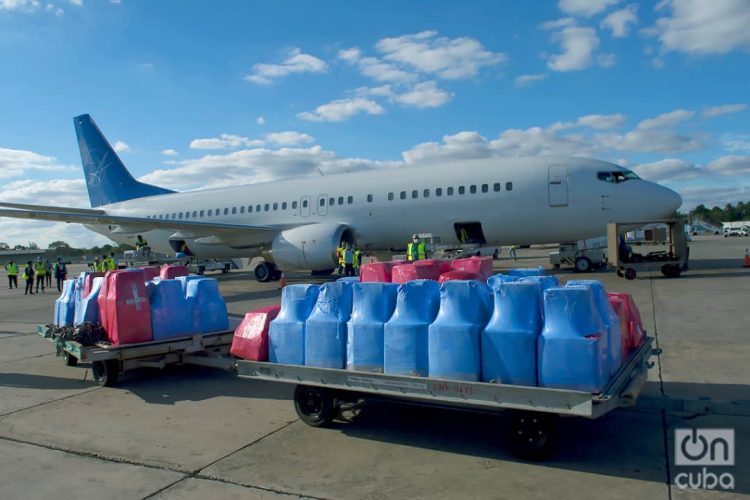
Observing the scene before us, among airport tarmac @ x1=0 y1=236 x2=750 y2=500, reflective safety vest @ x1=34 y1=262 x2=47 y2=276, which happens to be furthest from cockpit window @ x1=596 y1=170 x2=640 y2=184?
Answer: reflective safety vest @ x1=34 y1=262 x2=47 y2=276

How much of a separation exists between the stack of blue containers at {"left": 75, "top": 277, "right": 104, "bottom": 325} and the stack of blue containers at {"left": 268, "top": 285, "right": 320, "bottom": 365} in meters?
3.40

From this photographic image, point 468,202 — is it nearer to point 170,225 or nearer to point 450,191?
point 450,191

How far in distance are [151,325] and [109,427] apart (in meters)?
1.86

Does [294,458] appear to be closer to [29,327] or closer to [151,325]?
[151,325]

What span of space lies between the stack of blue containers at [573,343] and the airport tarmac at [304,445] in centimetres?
65

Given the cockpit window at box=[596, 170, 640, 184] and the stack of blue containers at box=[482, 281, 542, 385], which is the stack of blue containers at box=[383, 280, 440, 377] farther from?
the cockpit window at box=[596, 170, 640, 184]

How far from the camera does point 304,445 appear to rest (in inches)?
183

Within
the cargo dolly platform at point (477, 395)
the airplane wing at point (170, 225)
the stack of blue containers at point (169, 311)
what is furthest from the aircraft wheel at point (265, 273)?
the cargo dolly platform at point (477, 395)

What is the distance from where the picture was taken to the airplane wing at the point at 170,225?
18.1m

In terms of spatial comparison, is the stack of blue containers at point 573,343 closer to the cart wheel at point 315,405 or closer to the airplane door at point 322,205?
the cart wheel at point 315,405

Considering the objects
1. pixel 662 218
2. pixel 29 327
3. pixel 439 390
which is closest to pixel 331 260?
pixel 29 327

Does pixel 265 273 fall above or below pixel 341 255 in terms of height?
below

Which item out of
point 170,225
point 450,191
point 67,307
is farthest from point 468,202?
point 67,307

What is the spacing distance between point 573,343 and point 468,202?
13902mm
